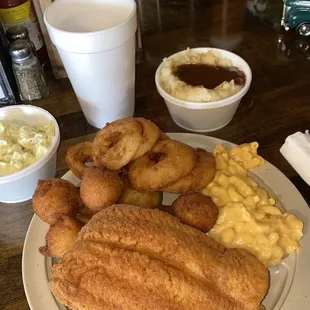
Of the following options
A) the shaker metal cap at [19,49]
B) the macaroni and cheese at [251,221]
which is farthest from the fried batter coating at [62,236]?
the shaker metal cap at [19,49]

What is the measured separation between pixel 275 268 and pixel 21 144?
0.56 meters

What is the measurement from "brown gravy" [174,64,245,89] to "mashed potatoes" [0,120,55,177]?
1.09ft

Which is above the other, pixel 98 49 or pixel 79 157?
pixel 98 49

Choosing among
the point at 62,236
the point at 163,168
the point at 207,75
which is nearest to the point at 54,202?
the point at 62,236

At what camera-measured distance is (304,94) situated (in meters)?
1.19

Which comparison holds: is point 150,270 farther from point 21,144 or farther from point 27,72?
point 27,72

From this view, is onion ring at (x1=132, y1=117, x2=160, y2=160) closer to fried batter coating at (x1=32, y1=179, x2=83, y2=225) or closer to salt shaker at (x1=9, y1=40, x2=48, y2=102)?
fried batter coating at (x1=32, y1=179, x2=83, y2=225)

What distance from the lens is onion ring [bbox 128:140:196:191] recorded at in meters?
0.80

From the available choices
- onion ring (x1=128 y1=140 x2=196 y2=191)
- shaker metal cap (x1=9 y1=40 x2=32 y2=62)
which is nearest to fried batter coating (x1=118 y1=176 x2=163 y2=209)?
onion ring (x1=128 y1=140 x2=196 y2=191)

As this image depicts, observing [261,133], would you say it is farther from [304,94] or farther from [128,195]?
[128,195]

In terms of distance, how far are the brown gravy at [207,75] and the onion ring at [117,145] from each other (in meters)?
0.27

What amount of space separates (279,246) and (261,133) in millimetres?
397

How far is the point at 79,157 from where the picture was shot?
2.90 ft

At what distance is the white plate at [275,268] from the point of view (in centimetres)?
73
